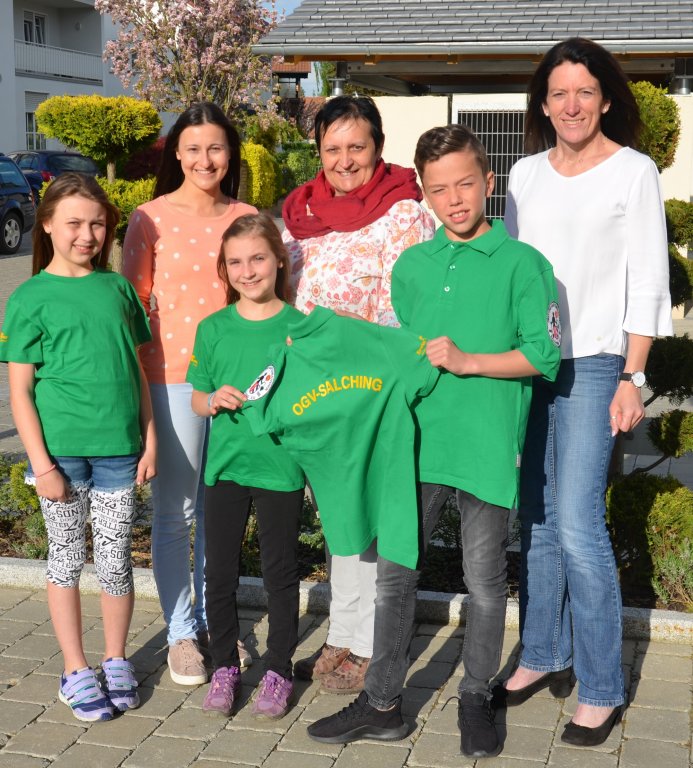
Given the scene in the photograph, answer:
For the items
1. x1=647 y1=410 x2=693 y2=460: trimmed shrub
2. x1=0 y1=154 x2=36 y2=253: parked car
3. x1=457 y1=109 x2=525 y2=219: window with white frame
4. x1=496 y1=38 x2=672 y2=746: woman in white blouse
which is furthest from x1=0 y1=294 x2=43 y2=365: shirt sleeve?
x1=0 y1=154 x2=36 y2=253: parked car

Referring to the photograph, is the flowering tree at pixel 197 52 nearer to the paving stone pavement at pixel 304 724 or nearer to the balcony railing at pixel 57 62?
the balcony railing at pixel 57 62

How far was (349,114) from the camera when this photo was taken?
3.85 meters

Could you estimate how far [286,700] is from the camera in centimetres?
393

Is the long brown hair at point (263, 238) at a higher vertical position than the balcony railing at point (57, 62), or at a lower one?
lower

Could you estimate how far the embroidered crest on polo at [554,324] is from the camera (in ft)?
10.9

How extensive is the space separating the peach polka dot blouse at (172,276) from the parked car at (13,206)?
18.4m

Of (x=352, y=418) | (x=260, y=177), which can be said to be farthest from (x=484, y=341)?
(x=260, y=177)

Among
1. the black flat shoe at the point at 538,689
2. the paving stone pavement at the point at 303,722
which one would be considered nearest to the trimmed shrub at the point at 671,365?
the paving stone pavement at the point at 303,722

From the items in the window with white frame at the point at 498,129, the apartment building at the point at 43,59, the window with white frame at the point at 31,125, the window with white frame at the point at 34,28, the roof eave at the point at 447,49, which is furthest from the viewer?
the window with white frame at the point at 34,28

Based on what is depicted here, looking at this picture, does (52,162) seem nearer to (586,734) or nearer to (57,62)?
(57,62)

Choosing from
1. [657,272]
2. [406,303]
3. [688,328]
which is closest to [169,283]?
[406,303]

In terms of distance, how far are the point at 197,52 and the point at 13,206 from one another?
12.4 meters

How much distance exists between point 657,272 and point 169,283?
5.76 ft

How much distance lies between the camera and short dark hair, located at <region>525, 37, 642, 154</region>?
3.55m
